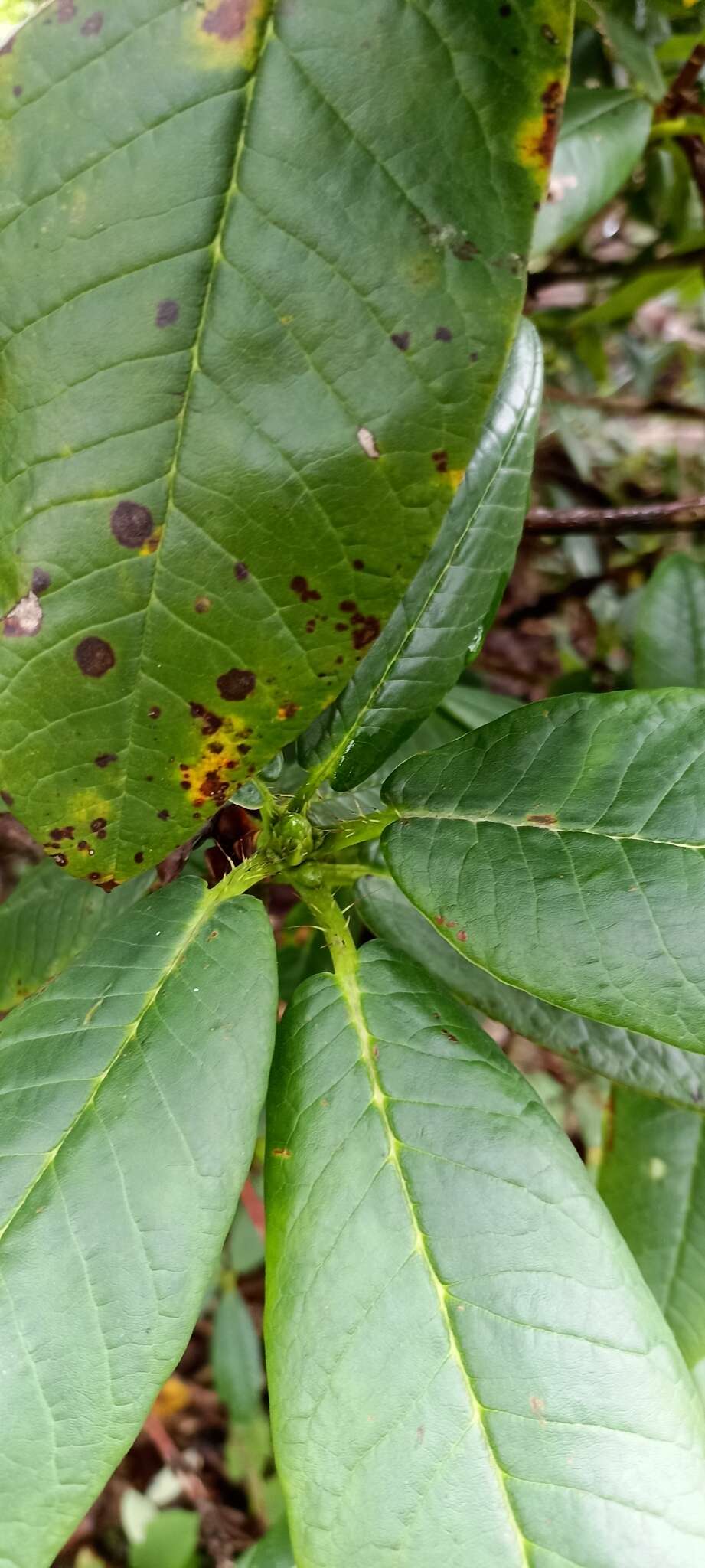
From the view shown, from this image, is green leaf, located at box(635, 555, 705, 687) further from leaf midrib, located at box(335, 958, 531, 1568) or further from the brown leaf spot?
the brown leaf spot

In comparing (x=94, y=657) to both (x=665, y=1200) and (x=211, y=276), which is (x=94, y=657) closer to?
(x=211, y=276)

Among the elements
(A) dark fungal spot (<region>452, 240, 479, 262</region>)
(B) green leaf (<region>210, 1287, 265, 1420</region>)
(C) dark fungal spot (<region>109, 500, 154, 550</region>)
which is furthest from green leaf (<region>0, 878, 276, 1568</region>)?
(B) green leaf (<region>210, 1287, 265, 1420</region>)

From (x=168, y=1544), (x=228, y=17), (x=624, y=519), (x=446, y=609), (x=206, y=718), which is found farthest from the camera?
(x=168, y=1544)

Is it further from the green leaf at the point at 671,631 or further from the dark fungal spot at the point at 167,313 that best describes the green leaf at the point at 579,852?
the green leaf at the point at 671,631

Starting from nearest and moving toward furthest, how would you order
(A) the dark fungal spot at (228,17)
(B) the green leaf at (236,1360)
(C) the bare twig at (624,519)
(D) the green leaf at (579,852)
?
(A) the dark fungal spot at (228,17)
(D) the green leaf at (579,852)
(C) the bare twig at (624,519)
(B) the green leaf at (236,1360)

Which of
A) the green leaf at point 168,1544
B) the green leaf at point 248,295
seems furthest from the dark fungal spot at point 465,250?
the green leaf at point 168,1544

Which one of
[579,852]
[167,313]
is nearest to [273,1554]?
[579,852]
